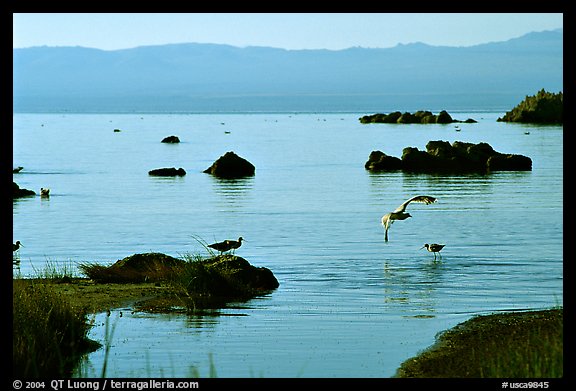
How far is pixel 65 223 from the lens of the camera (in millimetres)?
47500

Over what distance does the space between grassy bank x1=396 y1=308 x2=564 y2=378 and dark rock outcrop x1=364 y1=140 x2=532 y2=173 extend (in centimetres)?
5667

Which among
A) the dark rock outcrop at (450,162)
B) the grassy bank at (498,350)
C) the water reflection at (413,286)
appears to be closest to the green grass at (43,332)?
the grassy bank at (498,350)

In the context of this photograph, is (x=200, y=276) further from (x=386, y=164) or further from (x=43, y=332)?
(x=386, y=164)

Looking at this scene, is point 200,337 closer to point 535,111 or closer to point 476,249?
point 476,249

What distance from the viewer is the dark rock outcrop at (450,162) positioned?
77938 millimetres

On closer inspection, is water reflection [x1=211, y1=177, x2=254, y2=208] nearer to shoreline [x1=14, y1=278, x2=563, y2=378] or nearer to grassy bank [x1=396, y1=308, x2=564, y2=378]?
shoreline [x1=14, y1=278, x2=563, y2=378]

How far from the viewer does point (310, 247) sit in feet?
A: 120

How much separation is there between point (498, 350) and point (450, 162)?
6301 centimetres

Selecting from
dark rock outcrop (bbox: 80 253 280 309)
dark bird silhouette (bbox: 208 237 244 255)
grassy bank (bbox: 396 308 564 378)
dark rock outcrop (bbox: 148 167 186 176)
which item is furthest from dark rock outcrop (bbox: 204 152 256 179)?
grassy bank (bbox: 396 308 564 378)

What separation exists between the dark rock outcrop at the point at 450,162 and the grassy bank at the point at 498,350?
56666mm

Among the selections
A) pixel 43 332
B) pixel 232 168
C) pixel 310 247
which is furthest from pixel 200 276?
pixel 232 168

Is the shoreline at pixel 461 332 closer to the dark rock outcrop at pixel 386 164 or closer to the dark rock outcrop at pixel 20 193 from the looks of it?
the dark rock outcrop at pixel 20 193
